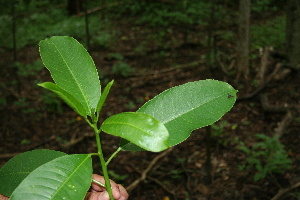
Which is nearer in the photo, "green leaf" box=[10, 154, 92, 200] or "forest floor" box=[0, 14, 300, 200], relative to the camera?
"green leaf" box=[10, 154, 92, 200]

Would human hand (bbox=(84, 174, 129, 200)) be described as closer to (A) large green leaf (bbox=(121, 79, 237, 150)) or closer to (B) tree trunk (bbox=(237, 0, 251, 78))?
(A) large green leaf (bbox=(121, 79, 237, 150))

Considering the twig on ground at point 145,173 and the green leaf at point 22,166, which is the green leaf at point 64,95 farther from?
the twig on ground at point 145,173

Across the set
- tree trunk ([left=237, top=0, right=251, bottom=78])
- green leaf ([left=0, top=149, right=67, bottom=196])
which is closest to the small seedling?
green leaf ([left=0, top=149, right=67, bottom=196])

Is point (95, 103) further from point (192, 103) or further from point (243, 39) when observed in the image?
point (243, 39)

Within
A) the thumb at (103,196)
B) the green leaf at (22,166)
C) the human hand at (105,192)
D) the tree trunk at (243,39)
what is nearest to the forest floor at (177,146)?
the tree trunk at (243,39)

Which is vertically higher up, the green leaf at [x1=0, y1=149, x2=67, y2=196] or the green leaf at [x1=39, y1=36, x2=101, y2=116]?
the green leaf at [x1=39, y1=36, x2=101, y2=116]

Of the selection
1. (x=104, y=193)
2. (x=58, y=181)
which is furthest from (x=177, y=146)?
(x=58, y=181)
